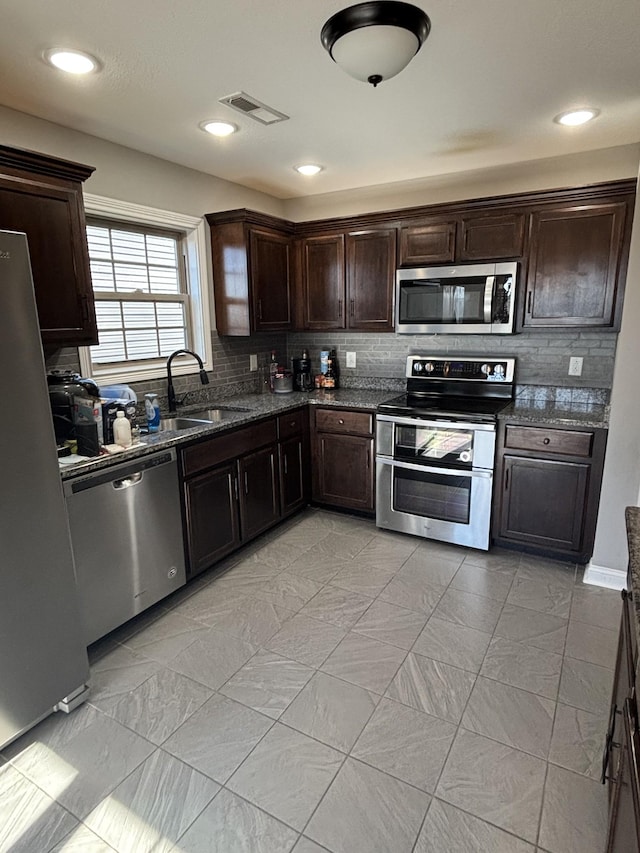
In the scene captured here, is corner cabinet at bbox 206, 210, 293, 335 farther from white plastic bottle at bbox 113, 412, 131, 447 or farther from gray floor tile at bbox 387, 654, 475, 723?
gray floor tile at bbox 387, 654, 475, 723

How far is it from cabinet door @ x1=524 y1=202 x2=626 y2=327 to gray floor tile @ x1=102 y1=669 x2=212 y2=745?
2774mm

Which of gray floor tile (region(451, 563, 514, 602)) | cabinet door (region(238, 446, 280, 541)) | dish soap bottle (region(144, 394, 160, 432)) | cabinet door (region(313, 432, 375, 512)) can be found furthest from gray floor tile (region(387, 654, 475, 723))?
dish soap bottle (region(144, 394, 160, 432))

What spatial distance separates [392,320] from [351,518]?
59.3 inches

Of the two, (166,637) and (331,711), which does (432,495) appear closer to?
(331,711)

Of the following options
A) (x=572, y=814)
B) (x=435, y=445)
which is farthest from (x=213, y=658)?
(x=435, y=445)

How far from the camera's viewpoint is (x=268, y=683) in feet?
6.71

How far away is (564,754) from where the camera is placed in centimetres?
169

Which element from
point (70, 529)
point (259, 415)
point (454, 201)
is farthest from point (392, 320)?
point (70, 529)

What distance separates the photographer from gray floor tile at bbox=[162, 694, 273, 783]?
5.50 ft

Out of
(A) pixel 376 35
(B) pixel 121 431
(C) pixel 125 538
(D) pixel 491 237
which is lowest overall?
(C) pixel 125 538

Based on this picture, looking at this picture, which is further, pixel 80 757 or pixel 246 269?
pixel 246 269

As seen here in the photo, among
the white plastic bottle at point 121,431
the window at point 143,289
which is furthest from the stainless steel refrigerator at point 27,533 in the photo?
the window at point 143,289

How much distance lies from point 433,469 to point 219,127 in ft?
7.62

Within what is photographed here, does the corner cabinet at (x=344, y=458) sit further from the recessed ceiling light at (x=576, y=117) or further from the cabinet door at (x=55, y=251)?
the recessed ceiling light at (x=576, y=117)
